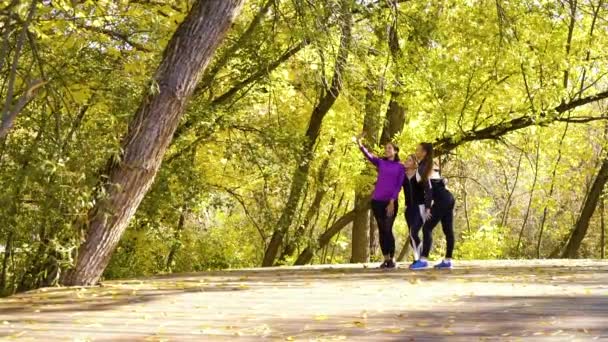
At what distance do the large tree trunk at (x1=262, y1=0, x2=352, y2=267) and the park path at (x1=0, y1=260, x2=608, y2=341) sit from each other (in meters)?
2.79

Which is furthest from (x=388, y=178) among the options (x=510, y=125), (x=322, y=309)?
(x=510, y=125)

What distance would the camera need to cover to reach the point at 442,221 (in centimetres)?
1048

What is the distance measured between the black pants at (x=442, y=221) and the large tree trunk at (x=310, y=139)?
204 cm

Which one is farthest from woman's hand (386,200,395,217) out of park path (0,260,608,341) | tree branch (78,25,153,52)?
tree branch (78,25,153,52)

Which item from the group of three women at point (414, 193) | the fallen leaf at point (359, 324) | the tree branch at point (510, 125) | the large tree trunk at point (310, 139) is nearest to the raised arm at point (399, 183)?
the group of three women at point (414, 193)

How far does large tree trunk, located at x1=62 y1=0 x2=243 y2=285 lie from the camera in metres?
8.30

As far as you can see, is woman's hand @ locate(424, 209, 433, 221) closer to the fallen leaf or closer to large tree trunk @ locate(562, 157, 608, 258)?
the fallen leaf

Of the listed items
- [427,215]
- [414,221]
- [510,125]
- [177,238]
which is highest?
[510,125]

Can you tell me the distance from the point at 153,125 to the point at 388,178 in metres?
3.43

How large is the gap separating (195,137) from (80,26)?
4495 millimetres

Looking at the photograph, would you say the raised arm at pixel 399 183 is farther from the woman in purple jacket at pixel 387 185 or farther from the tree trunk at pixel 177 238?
the tree trunk at pixel 177 238

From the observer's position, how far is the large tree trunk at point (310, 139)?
9724 mm

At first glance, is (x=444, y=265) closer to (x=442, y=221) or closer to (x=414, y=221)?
(x=442, y=221)

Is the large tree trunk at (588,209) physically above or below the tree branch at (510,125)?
below
